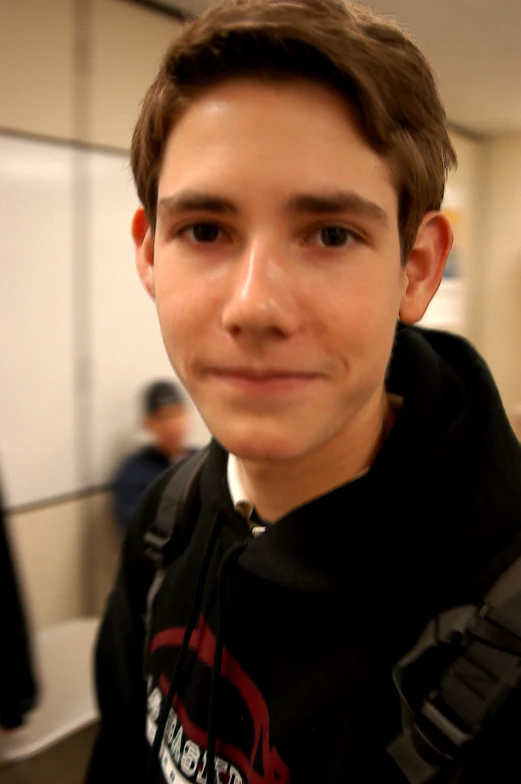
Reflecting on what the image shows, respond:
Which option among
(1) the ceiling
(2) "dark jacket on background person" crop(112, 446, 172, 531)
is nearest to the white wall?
(1) the ceiling

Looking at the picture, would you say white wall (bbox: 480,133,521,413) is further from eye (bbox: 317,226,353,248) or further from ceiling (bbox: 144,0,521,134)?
eye (bbox: 317,226,353,248)

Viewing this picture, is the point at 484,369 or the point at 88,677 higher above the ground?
the point at 484,369

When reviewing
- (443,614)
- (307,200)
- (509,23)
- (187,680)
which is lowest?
(187,680)

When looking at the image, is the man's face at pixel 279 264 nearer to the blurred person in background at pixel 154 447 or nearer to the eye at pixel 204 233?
the eye at pixel 204 233

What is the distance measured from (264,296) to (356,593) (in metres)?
0.29

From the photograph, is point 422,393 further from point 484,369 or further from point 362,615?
point 362,615

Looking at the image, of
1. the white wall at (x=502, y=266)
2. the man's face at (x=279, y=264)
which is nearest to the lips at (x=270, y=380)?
the man's face at (x=279, y=264)

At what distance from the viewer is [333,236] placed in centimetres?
55

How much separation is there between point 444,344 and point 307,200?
0.30 m

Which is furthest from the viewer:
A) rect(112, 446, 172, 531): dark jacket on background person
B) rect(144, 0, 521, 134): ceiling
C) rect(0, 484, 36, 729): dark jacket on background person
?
rect(112, 446, 172, 531): dark jacket on background person

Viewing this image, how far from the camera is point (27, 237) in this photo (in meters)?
2.23

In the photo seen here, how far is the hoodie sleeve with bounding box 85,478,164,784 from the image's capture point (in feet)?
2.96

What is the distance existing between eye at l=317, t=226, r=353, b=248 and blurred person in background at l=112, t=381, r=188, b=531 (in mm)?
2040

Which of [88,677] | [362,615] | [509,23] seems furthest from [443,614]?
[509,23]
